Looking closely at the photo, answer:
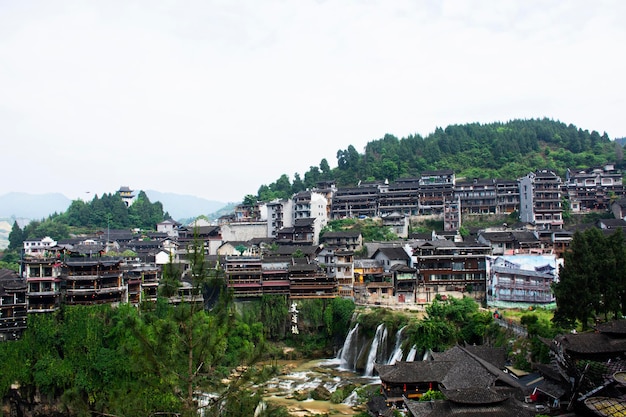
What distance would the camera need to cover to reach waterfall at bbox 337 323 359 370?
152 feet

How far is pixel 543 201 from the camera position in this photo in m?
70.9

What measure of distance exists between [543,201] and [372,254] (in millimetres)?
28393

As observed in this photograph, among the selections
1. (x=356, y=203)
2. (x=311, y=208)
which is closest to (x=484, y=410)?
(x=311, y=208)

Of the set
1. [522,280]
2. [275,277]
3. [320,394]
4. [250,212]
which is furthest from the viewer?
[250,212]

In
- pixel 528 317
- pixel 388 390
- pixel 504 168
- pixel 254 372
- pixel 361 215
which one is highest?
pixel 504 168

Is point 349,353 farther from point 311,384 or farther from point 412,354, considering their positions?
point 412,354

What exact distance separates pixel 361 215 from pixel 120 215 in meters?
48.7

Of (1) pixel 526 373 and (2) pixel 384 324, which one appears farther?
(2) pixel 384 324

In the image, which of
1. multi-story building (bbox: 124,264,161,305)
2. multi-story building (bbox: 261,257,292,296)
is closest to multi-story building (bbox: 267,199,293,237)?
multi-story building (bbox: 261,257,292,296)

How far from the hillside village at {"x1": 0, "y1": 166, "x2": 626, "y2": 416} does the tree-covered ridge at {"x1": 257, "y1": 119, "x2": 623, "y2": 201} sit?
31.0 ft

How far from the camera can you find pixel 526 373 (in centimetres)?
3091

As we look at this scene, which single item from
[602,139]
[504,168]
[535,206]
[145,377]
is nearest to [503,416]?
[145,377]

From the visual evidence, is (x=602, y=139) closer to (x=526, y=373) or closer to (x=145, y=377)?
(x=526, y=373)

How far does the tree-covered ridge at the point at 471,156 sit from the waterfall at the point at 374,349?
50800 mm
